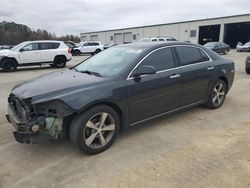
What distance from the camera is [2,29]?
46062mm

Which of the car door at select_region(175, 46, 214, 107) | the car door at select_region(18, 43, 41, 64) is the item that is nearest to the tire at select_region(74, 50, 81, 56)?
the car door at select_region(18, 43, 41, 64)

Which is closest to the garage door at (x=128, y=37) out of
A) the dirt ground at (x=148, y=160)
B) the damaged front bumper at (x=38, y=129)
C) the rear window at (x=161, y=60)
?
the rear window at (x=161, y=60)

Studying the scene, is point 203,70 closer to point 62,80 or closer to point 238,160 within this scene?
point 238,160

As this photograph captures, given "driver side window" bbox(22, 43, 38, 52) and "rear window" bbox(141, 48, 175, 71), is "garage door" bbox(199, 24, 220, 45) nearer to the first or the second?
"driver side window" bbox(22, 43, 38, 52)

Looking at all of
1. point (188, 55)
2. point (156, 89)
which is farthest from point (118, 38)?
point (156, 89)

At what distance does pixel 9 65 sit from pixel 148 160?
12970 mm

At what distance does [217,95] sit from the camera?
589 cm

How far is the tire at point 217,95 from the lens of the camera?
574 cm

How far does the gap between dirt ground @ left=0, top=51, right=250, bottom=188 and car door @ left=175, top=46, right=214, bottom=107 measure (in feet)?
1.84

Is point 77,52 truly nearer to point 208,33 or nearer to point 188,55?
point 188,55

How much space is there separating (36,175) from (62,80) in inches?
57.7

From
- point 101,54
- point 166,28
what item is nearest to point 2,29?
point 166,28

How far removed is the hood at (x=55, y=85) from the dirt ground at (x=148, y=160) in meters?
0.92

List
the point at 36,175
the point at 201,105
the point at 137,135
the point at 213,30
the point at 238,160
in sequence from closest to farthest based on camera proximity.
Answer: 1. the point at 36,175
2. the point at 238,160
3. the point at 137,135
4. the point at 201,105
5. the point at 213,30
